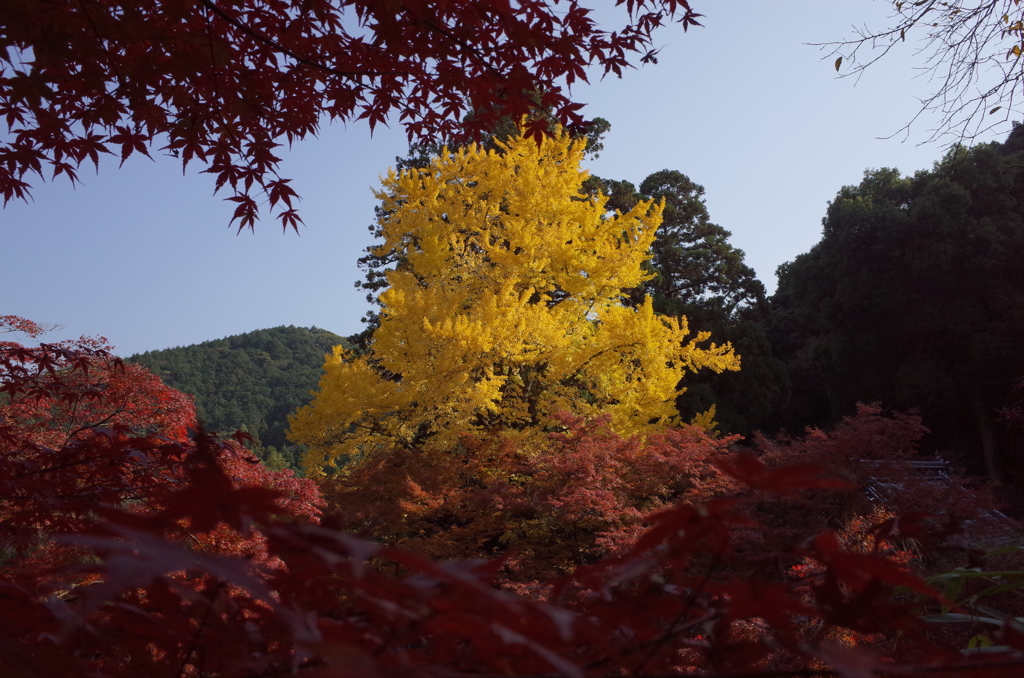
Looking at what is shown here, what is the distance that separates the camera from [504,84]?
2.29 m

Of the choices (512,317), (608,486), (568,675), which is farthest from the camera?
(512,317)

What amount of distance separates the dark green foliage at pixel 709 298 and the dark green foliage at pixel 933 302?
1417 mm

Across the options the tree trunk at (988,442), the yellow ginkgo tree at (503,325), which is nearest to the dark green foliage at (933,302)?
the tree trunk at (988,442)

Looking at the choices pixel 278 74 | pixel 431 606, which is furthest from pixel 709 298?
pixel 431 606

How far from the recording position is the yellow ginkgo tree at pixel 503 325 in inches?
270

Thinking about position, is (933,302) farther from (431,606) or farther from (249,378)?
(249,378)

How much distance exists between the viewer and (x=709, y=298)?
14.6 meters

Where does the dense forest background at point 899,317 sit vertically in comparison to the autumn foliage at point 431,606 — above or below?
above

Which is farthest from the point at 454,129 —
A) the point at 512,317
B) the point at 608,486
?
the point at 512,317

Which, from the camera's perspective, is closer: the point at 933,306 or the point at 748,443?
the point at 933,306

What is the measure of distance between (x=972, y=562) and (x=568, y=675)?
0.54 m

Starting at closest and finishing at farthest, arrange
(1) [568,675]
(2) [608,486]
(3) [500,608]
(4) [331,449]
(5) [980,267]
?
1. (1) [568,675]
2. (3) [500,608]
3. (2) [608,486]
4. (4) [331,449]
5. (5) [980,267]

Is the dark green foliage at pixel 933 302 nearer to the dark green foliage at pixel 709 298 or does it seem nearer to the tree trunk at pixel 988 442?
the tree trunk at pixel 988 442

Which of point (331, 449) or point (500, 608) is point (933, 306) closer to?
point (331, 449)
